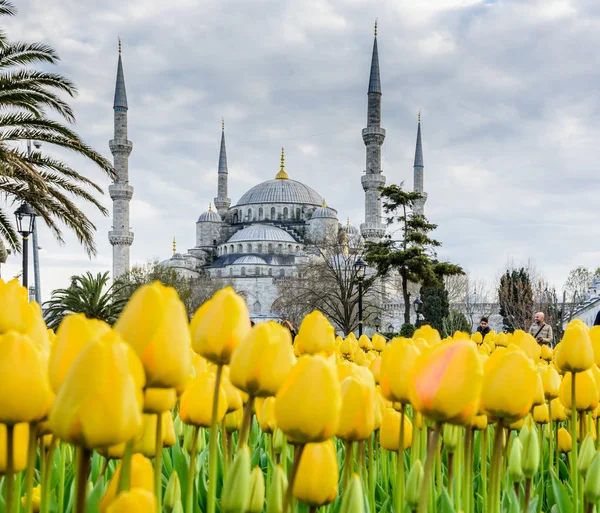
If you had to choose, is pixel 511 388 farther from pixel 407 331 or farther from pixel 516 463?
pixel 407 331

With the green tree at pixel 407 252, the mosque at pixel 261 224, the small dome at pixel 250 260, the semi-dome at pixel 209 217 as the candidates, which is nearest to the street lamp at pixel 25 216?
the green tree at pixel 407 252

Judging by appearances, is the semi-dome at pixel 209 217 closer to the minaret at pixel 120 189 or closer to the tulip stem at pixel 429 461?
the minaret at pixel 120 189

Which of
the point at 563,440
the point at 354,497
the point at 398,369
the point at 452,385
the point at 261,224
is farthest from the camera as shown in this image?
the point at 261,224

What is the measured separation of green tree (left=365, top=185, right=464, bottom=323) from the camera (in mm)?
24578

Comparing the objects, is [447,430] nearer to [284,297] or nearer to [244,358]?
[244,358]

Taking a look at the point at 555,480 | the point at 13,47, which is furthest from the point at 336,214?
the point at 555,480

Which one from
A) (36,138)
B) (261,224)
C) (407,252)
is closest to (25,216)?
(36,138)

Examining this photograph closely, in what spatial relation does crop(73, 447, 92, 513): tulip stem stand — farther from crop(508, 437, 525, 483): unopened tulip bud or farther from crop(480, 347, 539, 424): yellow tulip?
crop(508, 437, 525, 483): unopened tulip bud

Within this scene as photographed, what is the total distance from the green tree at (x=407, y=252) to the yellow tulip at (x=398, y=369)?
23.2 meters

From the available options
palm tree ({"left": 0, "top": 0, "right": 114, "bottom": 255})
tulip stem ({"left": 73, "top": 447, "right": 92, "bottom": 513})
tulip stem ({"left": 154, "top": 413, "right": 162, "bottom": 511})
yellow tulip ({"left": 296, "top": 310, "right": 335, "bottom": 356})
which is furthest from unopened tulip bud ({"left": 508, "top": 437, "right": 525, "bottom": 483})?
palm tree ({"left": 0, "top": 0, "right": 114, "bottom": 255})

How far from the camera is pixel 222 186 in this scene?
6656cm

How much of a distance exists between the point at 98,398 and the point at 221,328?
0.35 m

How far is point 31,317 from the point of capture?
1.18 m

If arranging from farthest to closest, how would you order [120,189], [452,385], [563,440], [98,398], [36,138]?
[120,189]
[36,138]
[563,440]
[452,385]
[98,398]
